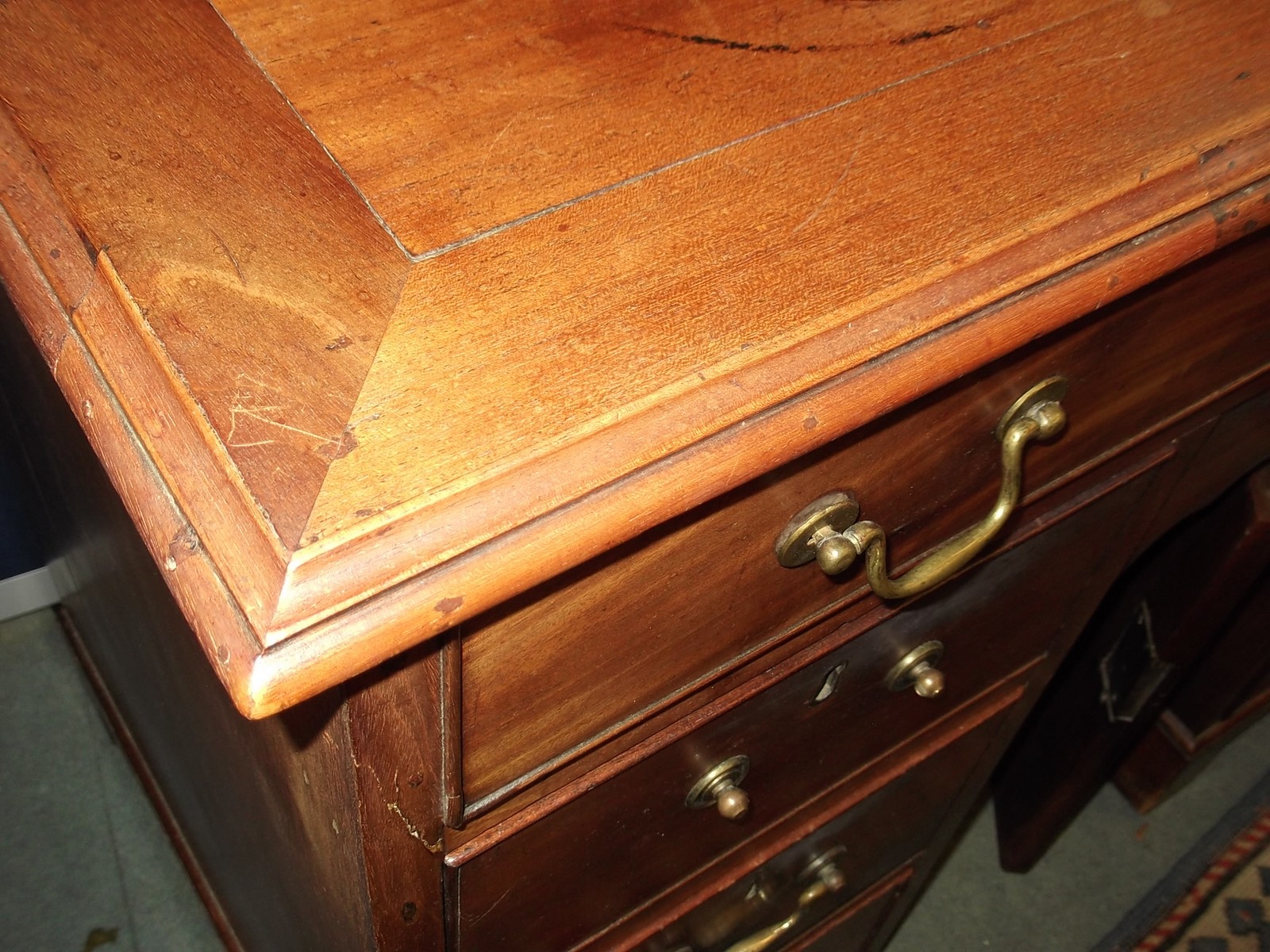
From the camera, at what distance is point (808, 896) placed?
0.75 meters

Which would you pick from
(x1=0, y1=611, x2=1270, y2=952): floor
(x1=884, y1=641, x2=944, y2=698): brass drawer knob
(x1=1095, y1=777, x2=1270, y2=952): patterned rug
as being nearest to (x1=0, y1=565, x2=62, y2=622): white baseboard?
(x1=0, y1=611, x2=1270, y2=952): floor

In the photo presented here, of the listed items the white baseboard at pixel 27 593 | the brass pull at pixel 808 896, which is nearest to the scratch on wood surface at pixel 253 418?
the brass pull at pixel 808 896

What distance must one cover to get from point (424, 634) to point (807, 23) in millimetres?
338

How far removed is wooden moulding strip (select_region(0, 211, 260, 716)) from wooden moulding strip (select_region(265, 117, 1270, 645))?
2 centimetres

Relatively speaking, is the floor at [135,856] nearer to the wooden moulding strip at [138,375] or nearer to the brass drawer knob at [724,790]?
the brass drawer knob at [724,790]

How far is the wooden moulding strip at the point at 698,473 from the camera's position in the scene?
319 mm

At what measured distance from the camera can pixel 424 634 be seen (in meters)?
0.33

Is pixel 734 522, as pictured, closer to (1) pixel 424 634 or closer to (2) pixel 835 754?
(1) pixel 424 634

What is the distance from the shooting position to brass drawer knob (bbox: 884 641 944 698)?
617 millimetres

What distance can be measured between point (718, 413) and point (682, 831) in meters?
0.31

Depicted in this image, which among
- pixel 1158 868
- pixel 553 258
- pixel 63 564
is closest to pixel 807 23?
pixel 553 258

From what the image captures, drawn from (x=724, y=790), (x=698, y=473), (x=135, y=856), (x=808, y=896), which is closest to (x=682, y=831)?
(x=724, y=790)

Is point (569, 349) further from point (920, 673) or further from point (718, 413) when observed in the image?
point (920, 673)

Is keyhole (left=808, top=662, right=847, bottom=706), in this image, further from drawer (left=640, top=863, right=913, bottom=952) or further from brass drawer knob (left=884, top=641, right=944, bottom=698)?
drawer (left=640, top=863, right=913, bottom=952)
